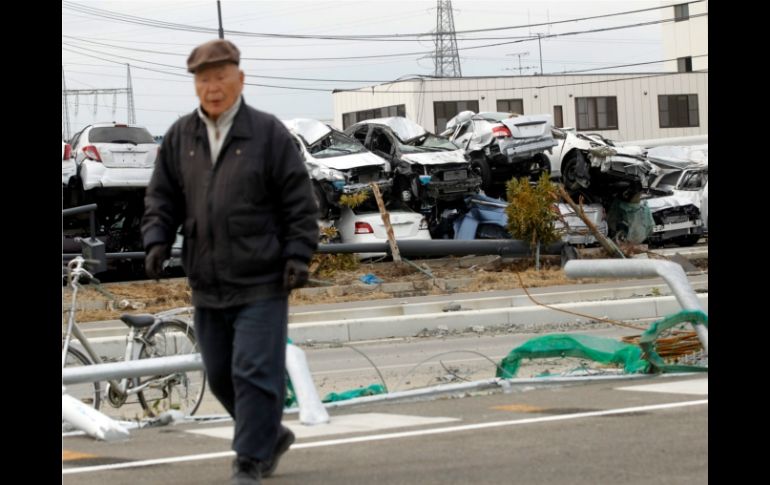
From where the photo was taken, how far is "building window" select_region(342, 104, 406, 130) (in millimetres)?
64125

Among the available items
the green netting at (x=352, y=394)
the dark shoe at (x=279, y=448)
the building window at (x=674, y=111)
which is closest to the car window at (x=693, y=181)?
the green netting at (x=352, y=394)

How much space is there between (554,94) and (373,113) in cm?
943

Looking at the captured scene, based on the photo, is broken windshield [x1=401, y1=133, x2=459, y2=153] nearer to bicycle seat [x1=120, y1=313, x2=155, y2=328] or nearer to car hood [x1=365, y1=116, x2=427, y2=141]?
car hood [x1=365, y1=116, x2=427, y2=141]

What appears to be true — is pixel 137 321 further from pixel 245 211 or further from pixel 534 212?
pixel 534 212

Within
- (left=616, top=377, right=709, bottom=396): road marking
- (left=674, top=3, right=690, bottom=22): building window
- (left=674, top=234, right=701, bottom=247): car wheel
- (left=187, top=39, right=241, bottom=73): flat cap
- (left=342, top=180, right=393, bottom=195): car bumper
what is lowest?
(left=616, top=377, right=709, bottom=396): road marking

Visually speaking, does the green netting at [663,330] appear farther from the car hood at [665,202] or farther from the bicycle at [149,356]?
the car hood at [665,202]

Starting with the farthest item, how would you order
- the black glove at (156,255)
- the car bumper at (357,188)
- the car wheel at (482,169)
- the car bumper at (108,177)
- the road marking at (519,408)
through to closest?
the car wheel at (482,169), the car bumper at (357,188), the car bumper at (108,177), the road marking at (519,408), the black glove at (156,255)

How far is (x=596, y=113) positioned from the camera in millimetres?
67500

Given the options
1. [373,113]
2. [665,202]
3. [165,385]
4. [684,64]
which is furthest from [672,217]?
[684,64]

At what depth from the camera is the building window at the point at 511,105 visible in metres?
65.0

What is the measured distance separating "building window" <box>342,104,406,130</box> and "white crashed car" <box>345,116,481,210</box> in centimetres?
3631

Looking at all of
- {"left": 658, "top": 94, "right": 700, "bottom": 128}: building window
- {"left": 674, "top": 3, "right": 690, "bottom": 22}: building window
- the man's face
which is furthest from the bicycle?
{"left": 674, "top": 3, "right": 690, "bottom": 22}: building window

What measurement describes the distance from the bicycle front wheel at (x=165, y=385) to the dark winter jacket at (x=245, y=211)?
3718mm

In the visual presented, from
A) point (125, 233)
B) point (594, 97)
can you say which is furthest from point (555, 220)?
point (594, 97)
